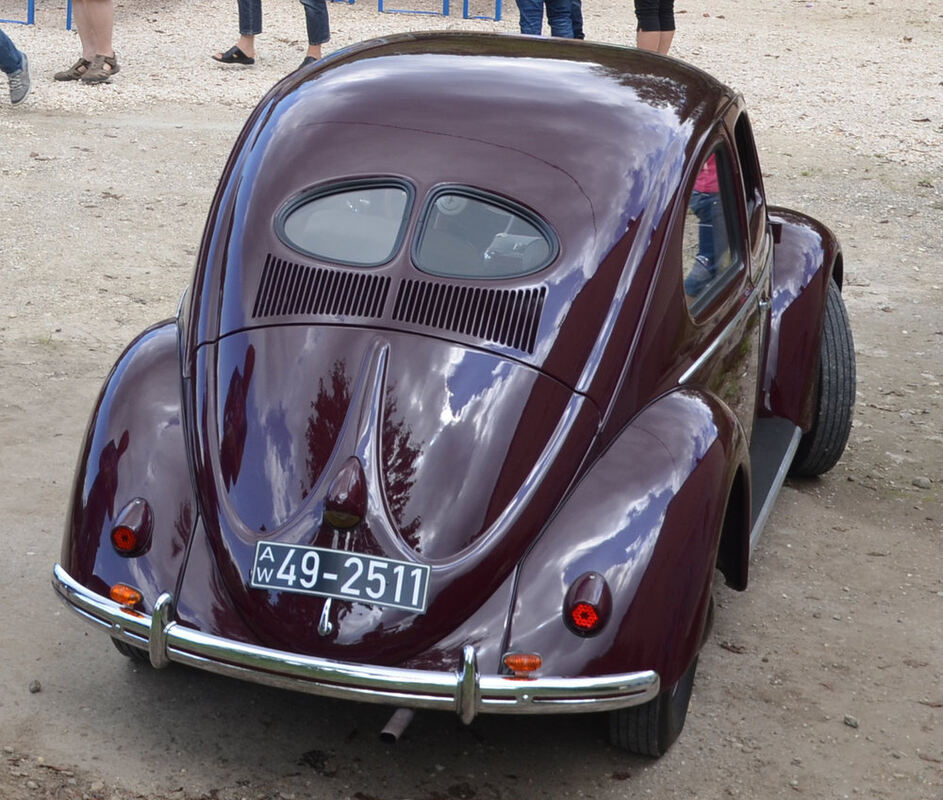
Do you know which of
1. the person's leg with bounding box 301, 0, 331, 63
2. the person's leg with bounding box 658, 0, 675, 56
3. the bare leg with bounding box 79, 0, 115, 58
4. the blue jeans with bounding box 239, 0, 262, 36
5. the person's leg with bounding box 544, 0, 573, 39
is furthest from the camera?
the blue jeans with bounding box 239, 0, 262, 36

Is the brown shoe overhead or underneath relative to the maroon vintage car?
underneath

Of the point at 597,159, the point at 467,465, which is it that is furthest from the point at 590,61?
the point at 467,465

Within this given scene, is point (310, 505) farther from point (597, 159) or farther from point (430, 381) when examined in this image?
point (597, 159)

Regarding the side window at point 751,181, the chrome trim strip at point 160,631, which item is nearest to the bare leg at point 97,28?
the side window at point 751,181

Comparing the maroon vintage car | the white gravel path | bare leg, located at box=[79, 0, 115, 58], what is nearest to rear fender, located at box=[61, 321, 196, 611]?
the maroon vintage car

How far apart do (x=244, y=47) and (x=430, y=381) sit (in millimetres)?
9110

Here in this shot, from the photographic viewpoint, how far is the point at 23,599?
13.7ft

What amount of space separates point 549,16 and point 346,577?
7884mm

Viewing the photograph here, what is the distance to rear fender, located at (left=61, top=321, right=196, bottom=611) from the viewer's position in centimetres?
325

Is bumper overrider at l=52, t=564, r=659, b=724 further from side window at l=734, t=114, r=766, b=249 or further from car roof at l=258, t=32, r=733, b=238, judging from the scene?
side window at l=734, t=114, r=766, b=249

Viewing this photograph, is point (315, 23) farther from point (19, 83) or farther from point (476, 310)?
point (476, 310)

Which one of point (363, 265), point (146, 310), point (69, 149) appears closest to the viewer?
point (363, 265)

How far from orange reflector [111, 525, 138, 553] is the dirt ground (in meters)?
0.54

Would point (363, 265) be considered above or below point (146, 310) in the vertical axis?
above
